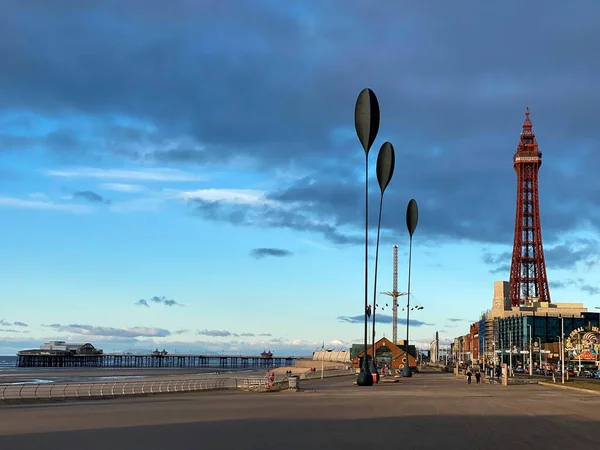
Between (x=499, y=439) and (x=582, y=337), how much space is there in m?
126

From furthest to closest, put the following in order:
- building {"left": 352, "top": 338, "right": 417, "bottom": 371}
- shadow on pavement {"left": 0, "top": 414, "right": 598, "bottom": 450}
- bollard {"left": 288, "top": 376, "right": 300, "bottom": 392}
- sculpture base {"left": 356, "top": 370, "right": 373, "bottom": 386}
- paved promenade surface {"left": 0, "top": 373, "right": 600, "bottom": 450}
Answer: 1. building {"left": 352, "top": 338, "right": 417, "bottom": 371}
2. bollard {"left": 288, "top": 376, "right": 300, "bottom": 392}
3. sculpture base {"left": 356, "top": 370, "right": 373, "bottom": 386}
4. paved promenade surface {"left": 0, "top": 373, "right": 600, "bottom": 450}
5. shadow on pavement {"left": 0, "top": 414, "right": 598, "bottom": 450}

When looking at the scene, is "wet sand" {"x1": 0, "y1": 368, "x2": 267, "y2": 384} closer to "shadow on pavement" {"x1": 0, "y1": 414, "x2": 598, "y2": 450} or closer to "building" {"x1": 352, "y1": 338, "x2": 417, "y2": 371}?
"building" {"x1": 352, "y1": 338, "x2": 417, "y2": 371}

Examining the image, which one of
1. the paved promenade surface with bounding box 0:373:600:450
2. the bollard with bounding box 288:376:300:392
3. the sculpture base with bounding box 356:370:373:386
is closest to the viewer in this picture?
the paved promenade surface with bounding box 0:373:600:450

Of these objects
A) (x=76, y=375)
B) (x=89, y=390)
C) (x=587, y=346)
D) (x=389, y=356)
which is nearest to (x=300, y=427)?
(x=89, y=390)

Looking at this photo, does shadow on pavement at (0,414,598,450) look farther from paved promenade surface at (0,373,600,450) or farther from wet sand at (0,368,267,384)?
wet sand at (0,368,267,384)

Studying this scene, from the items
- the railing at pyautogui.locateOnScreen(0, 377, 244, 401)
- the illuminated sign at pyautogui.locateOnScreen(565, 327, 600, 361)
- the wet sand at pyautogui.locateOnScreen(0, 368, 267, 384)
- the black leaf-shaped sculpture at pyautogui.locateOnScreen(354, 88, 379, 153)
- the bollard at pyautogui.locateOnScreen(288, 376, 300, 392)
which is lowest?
the wet sand at pyautogui.locateOnScreen(0, 368, 267, 384)

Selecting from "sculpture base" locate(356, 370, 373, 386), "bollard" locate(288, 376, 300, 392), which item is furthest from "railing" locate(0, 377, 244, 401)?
"sculpture base" locate(356, 370, 373, 386)

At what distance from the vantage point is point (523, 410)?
31797mm

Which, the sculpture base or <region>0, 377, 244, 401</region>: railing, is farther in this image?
the sculpture base

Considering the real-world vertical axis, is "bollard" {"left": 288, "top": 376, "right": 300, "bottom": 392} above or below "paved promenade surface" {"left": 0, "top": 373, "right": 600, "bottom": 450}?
below

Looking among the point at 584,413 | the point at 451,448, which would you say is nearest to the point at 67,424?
the point at 451,448

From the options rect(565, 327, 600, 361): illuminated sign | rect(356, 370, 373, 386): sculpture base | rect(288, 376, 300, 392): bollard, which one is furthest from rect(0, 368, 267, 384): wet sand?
rect(356, 370, 373, 386): sculpture base

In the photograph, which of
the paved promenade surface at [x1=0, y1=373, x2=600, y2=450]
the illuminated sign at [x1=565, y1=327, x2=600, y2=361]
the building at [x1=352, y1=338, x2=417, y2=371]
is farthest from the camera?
the illuminated sign at [x1=565, y1=327, x2=600, y2=361]

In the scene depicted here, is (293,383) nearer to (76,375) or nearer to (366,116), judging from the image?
(366,116)
